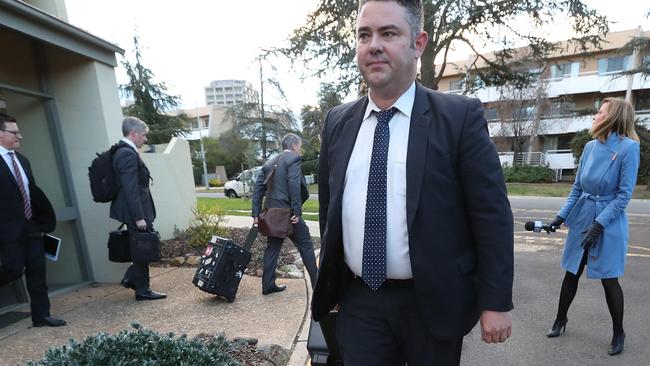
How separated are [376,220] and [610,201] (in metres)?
2.52

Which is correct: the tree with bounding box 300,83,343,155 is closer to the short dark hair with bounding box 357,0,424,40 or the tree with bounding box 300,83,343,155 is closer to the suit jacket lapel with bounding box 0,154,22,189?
the suit jacket lapel with bounding box 0,154,22,189

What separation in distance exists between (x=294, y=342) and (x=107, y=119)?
12.2 feet

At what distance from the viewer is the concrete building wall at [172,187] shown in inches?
271

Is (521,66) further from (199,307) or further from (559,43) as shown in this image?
(199,307)

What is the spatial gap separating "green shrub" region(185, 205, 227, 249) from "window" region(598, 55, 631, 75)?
3406 cm

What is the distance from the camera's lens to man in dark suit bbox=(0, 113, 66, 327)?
10.9 feet

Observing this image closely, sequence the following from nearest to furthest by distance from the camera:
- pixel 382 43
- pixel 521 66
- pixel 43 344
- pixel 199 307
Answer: pixel 382 43 → pixel 43 344 → pixel 199 307 → pixel 521 66

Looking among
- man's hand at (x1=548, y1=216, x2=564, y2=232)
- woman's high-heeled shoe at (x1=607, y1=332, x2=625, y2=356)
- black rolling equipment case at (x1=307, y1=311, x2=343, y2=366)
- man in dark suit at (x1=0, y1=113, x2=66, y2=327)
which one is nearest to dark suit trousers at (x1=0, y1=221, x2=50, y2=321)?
man in dark suit at (x1=0, y1=113, x2=66, y2=327)

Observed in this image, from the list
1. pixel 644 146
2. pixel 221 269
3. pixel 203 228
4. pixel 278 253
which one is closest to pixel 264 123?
pixel 203 228

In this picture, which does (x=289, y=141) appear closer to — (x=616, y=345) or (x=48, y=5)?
(x=48, y=5)

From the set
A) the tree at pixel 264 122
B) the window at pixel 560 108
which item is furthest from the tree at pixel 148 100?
the window at pixel 560 108

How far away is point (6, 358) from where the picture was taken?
9.88 ft

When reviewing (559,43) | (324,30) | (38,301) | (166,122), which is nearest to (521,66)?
(559,43)

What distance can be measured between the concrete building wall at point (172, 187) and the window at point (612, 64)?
3401 cm
